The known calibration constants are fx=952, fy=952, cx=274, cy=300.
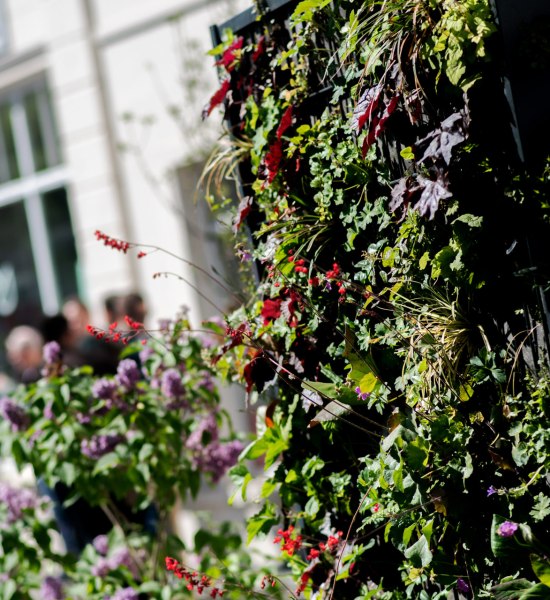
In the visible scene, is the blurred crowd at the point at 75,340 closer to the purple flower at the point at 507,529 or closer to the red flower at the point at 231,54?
the red flower at the point at 231,54

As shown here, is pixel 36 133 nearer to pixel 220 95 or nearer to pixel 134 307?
pixel 134 307

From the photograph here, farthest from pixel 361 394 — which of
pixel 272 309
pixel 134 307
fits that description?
pixel 134 307

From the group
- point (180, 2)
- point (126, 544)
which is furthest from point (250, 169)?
point (180, 2)

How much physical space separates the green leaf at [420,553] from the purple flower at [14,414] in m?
1.87

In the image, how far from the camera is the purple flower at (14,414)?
12.1ft

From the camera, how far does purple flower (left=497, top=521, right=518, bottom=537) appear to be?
7.11ft

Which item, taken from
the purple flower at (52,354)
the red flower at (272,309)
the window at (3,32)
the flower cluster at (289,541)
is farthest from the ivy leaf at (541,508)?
the window at (3,32)

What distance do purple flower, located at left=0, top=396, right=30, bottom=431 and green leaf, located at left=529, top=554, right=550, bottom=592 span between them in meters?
2.24

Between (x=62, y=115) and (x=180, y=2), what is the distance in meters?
1.75

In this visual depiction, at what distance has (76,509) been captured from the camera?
196 inches

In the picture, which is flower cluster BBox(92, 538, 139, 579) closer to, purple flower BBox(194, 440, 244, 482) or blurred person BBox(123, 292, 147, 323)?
purple flower BBox(194, 440, 244, 482)

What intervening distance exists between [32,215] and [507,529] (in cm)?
734

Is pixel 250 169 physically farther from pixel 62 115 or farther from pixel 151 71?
pixel 62 115

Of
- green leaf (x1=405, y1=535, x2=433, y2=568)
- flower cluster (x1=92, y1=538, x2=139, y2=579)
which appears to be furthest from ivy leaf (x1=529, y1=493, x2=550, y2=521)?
flower cluster (x1=92, y1=538, x2=139, y2=579)
